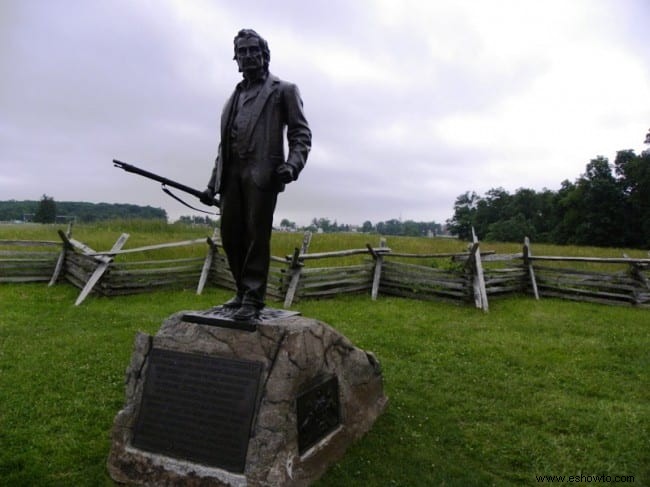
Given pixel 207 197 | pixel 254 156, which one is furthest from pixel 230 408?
pixel 254 156

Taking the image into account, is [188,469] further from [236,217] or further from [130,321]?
[130,321]

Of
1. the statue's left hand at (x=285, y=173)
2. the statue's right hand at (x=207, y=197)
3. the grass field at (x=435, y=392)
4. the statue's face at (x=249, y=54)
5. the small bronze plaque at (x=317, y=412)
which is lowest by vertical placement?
the grass field at (x=435, y=392)

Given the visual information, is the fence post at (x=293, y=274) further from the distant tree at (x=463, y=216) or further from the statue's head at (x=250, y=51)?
the distant tree at (x=463, y=216)

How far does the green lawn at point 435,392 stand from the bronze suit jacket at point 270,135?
2419mm

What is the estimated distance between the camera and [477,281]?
1045 centimetres

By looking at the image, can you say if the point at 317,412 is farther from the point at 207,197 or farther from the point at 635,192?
the point at 635,192

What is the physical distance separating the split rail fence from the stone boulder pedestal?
21.2 feet

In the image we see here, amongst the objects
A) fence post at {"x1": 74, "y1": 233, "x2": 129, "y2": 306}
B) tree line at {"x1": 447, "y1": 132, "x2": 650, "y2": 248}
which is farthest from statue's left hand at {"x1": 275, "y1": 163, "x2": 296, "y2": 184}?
Answer: tree line at {"x1": 447, "y1": 132, "x2": 650, "y2": 248}

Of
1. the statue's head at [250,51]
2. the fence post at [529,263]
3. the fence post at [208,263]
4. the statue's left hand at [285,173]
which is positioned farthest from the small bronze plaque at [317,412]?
the fence post at [529,263]

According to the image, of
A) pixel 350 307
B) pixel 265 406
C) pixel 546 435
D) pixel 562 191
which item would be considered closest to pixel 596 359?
pixel 546 435

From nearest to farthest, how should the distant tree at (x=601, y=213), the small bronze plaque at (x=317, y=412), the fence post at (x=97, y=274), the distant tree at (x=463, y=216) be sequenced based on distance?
the small bronze plaque at (x=317, y=412), the fence post at (x=97, y=274), the distant tree at (x=601, y=213), the distant tree at (x=463, y=216)

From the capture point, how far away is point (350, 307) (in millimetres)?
10234

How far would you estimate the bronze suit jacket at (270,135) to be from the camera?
370 cm

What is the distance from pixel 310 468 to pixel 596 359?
5.18m
